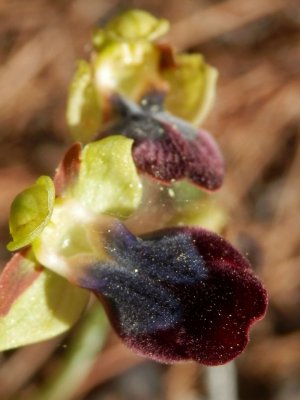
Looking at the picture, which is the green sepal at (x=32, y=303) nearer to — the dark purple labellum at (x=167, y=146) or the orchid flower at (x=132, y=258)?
the orchid flower at (x=132, y=258)

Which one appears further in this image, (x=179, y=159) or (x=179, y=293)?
(x=179, y=159)

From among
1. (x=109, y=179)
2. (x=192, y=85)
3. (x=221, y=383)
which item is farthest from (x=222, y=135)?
(x=109, y=179)

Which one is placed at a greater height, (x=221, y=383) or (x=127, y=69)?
(x=127, y=69)

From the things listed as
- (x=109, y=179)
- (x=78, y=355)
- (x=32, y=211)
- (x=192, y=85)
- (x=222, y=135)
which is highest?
(x=32, y=211)

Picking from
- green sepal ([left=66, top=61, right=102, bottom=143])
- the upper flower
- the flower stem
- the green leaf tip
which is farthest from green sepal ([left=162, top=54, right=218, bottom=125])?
the flower stem

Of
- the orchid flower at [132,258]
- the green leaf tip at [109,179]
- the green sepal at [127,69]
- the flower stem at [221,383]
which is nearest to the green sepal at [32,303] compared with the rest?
the orchid flower at [132,258]

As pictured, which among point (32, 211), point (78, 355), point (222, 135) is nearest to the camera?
point (32, 211)

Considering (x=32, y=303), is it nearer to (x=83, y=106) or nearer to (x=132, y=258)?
(x=132, y=258)
